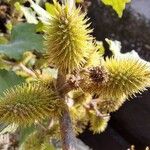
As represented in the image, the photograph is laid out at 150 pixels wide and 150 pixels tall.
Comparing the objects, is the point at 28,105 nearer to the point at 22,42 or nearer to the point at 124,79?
the point at 124,79

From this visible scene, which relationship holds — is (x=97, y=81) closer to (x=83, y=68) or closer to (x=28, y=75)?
(x=83, y=68)

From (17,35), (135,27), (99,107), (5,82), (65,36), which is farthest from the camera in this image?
(135,27)

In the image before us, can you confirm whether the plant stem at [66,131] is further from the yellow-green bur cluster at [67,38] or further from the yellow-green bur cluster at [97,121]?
the yellow-green bur cluster at [97,121]

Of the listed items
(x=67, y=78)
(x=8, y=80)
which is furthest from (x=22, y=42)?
(x=67, y=78)

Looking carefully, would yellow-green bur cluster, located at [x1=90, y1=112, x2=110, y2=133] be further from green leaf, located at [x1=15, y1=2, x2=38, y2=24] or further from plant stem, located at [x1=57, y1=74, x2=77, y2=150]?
→ plant stem, located at [x1=57, y1=74, x2=77, y2=150]

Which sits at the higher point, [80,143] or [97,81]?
[97,81]

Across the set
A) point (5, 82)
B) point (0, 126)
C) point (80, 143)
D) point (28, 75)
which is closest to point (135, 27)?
point (80, 143)

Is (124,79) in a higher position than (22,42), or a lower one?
higher
